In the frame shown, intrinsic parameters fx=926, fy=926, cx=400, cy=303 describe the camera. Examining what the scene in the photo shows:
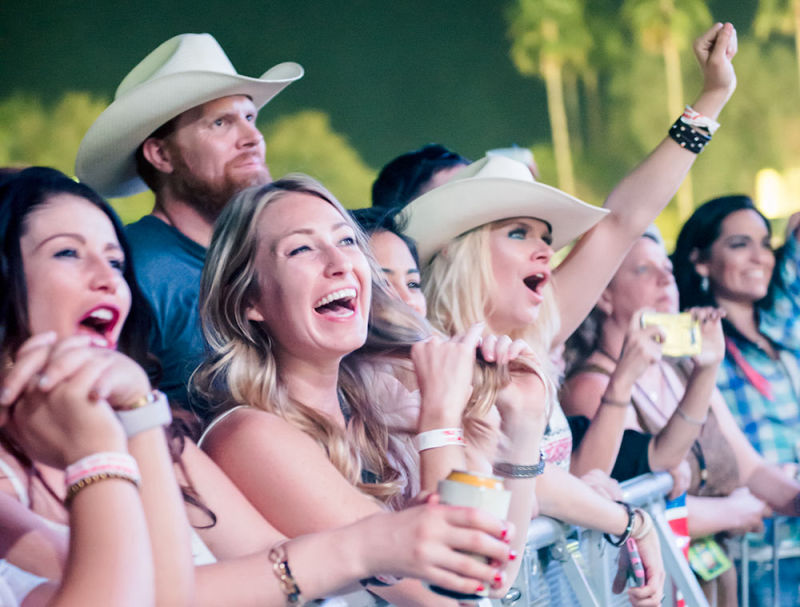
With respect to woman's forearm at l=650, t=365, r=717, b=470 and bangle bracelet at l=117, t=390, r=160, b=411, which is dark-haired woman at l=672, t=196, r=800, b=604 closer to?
woman's forearm at l=650, t=365, r=717, b=470

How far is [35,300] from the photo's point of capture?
1.20 m

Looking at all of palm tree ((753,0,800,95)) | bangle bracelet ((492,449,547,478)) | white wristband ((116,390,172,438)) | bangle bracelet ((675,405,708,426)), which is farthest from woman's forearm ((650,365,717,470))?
palm tree ((753,0,800,95))

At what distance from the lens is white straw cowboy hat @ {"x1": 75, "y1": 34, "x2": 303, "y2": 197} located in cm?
234

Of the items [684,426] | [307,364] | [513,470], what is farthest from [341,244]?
[684,426]

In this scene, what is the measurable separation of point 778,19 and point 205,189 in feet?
19.8

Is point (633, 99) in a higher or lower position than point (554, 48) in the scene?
lower

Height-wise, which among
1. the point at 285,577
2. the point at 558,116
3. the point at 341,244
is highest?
the point at 558,116

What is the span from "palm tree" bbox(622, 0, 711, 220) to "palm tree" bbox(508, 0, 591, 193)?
0.41 m

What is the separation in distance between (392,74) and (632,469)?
5.02 metres

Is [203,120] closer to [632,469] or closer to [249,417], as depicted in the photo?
[249,417]

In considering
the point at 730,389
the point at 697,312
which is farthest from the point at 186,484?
the point at 730,389

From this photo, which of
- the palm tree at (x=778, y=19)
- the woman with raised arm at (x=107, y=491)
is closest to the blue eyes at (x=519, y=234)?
the woman with raised arm at (x=107, y=491)

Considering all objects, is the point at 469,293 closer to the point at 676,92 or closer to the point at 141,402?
the point at 141,402

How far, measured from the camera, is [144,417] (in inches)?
40.9
